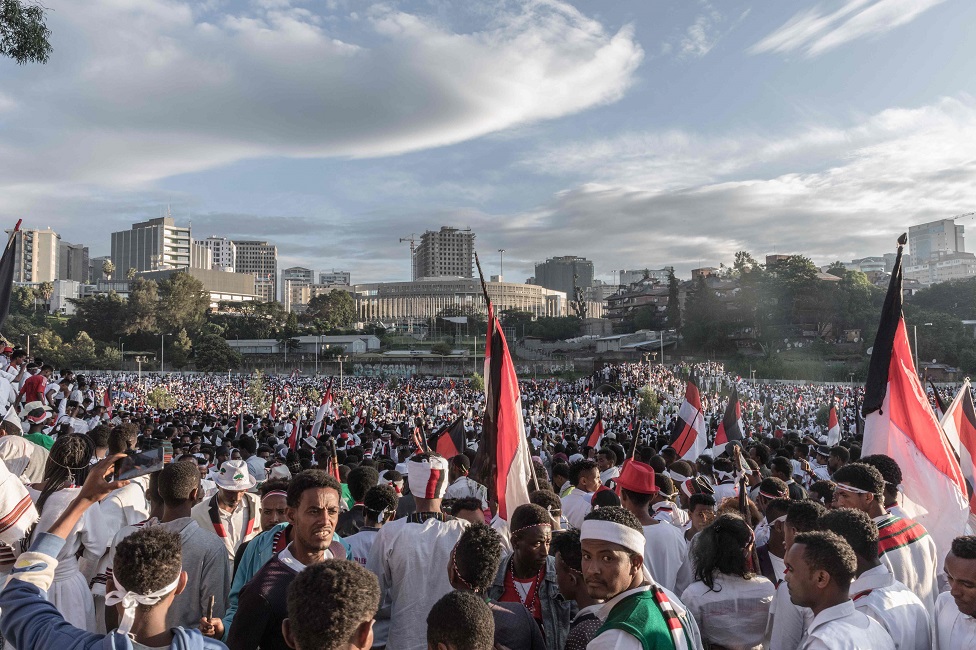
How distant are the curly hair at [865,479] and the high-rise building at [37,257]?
159 metres

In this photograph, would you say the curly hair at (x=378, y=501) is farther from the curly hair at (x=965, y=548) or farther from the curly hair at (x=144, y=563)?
the curly hair at (x=965, y=548)

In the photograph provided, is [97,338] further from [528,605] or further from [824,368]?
[528,605]

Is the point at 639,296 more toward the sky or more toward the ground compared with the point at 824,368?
more toward the sky

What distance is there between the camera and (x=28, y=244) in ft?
455

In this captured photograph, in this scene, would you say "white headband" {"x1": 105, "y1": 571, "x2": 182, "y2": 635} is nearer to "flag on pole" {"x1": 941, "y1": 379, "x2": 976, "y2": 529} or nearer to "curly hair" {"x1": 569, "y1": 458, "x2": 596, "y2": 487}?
"curly hair" {"x1": 569, "y1": 458, "x2": 596, "y2": 487}

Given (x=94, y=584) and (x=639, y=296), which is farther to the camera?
(x=639, y=296)

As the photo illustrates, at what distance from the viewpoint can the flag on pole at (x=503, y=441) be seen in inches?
189

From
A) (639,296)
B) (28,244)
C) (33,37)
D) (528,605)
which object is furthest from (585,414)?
(28,244)

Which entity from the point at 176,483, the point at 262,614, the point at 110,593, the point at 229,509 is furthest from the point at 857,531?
the point at 229,509

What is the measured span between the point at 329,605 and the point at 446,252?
19313 cm

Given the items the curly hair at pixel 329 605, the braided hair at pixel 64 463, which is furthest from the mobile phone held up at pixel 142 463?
the curly hair at pixel 329 605

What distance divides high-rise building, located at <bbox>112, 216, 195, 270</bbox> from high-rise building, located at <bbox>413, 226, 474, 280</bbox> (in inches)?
2380

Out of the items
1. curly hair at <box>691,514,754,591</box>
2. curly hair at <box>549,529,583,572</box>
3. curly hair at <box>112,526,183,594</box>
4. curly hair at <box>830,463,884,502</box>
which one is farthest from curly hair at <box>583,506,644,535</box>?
curly hair at <box>830,463,884,502</box>

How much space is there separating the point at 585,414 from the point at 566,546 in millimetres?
23316
